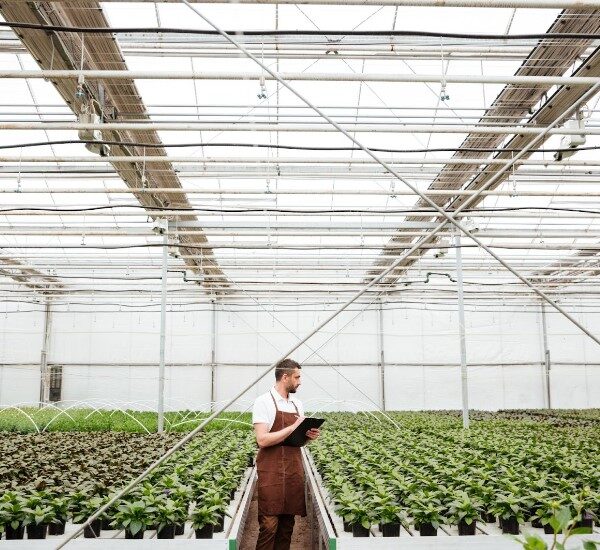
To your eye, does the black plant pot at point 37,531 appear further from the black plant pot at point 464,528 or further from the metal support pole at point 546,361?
the metal support pole at point 546,361

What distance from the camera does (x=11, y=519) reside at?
12.5 feet

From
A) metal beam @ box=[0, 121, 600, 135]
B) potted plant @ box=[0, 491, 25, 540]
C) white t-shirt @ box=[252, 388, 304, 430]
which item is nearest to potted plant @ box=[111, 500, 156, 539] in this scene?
potted plant @ box=[0, 491, 25, 540]

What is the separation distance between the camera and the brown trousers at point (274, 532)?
160 inches

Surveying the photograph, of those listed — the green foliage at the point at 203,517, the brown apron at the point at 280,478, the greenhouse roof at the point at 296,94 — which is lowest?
the green foliage at the point at 203,517

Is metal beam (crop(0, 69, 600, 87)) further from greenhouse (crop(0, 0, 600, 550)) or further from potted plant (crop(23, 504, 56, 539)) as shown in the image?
potted plant (crop(23, 504, 56, 539))

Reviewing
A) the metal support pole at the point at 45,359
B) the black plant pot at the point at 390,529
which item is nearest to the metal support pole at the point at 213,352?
the metal support pole at the point at 45,359

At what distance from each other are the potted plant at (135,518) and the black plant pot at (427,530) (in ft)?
5.48

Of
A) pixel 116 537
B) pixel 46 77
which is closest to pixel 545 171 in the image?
pixel 46 77

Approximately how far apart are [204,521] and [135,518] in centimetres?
43

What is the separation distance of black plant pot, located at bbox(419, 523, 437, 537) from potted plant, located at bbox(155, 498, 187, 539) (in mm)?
1497

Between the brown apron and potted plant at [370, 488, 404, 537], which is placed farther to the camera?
the brown apron

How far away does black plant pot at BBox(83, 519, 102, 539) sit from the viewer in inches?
152

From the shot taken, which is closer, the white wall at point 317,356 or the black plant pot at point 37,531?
the black plant pot at point 37,531

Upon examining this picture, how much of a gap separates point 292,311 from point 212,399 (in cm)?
365
